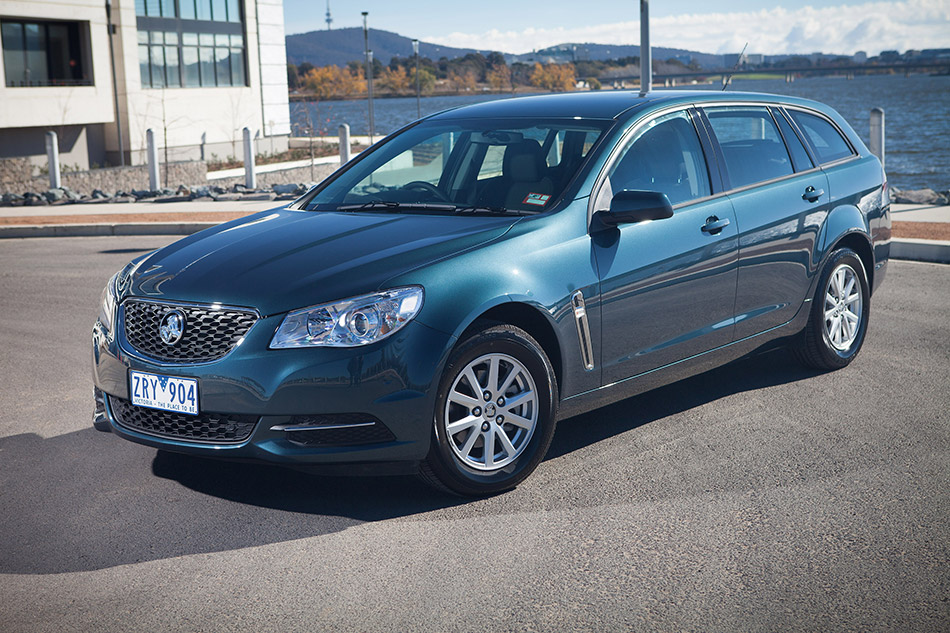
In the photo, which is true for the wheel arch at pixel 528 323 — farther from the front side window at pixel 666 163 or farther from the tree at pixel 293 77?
the tree at pixel 293 77

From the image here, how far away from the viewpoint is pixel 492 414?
4625 mm

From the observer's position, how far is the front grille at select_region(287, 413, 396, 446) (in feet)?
14.0

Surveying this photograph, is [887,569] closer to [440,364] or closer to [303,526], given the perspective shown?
[440,364]

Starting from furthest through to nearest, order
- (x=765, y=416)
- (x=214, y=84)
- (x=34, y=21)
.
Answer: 1. (x=214, y=84)
2. (x=34, y=21)
3. (x=765, y=416)

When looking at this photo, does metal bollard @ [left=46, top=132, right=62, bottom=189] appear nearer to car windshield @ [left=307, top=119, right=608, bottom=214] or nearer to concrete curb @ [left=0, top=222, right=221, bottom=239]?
concrete curb @ [left=0, top=222, right=221, bottom=239]

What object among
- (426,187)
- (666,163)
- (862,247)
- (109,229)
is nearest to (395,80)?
(109,229)

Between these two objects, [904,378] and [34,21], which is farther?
[34,21]

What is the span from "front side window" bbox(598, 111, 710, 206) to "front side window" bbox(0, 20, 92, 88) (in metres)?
34.1

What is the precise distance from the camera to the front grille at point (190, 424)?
14.2 feet

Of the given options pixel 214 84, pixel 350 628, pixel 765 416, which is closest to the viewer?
pixel 350 628

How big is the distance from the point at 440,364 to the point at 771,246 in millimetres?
2561

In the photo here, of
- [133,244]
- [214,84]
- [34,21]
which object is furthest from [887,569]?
[214,84]

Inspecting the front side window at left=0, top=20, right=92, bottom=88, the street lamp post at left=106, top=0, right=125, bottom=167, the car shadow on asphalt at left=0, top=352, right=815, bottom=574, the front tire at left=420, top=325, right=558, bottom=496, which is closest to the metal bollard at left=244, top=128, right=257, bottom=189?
the front side window at left=0, top=20, right=92, bottom=88

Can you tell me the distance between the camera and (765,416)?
19.2ft
